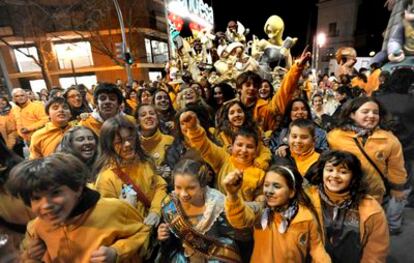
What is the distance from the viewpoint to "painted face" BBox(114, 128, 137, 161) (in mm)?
2209

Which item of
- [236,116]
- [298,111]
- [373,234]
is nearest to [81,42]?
[236,116]

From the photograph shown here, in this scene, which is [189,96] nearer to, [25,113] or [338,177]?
[338,177]

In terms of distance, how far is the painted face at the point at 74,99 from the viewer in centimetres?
441

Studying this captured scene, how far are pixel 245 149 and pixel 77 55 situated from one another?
2683 centimetres

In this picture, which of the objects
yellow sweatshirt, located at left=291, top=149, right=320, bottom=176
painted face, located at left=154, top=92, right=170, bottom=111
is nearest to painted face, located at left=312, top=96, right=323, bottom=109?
yellow sweatshirt, located at left=291, top=149, right=320, bottom=176

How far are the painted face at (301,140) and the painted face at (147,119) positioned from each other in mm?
1498

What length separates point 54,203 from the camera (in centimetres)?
136

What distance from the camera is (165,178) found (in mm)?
2588

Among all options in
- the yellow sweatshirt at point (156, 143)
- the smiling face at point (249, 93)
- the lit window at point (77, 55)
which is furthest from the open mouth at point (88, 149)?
the lit window at point (77, 55)

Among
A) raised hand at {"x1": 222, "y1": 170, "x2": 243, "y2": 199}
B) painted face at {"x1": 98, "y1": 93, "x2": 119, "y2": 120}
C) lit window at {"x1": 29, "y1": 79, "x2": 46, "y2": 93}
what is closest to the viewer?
raised hand at {"x1": 222, "y1": 170, "x2": 243, "y2": 199}

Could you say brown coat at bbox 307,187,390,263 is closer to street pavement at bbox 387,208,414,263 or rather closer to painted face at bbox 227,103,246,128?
street pavement at bbox 387,208,414,263

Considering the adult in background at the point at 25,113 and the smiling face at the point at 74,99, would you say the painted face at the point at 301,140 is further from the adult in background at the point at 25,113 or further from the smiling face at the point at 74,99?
the adult in background at the point at 25,113

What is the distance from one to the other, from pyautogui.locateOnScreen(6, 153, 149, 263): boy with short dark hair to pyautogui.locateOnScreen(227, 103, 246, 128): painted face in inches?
66.7

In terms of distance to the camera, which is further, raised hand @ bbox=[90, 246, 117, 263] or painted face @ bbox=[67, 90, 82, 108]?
painted face @ bbox=[67, 90, 82, 108]
